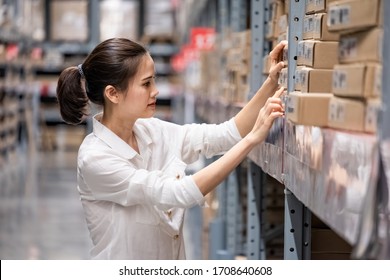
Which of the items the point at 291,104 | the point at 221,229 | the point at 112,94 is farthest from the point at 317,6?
the point at 221,229

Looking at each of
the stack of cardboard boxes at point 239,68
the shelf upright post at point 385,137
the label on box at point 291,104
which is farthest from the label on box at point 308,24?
the stack of cardboard boxes at point 239,68

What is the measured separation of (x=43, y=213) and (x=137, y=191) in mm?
7992

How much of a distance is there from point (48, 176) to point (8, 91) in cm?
189

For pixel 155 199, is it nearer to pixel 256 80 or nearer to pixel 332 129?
pixel 332 129

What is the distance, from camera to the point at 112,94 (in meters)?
3.31

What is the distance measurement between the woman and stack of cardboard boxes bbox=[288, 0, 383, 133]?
25cm

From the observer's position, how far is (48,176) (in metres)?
15.0

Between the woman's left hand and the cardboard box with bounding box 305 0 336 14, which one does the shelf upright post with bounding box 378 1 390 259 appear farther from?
the woman's left hand

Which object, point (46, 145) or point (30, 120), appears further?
point (46, 145)

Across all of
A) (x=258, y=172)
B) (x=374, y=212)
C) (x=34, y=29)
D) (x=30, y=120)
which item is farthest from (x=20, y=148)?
(x=374, y=212)

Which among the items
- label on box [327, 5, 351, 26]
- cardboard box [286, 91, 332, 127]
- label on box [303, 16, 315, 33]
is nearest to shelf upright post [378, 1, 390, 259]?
label on box [327, 5, 351, 26]

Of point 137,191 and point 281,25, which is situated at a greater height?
point 281,25

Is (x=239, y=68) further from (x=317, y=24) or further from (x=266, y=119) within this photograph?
(x=317, y=24)

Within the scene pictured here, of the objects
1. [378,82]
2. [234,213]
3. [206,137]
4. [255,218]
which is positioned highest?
[378,82]
